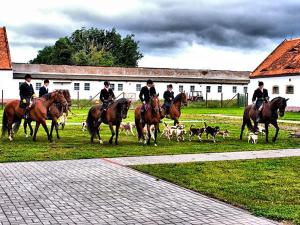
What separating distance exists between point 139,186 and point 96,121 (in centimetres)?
920

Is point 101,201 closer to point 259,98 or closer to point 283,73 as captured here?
point 259,98

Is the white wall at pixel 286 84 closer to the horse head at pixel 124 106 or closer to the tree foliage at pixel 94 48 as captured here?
the horse head at pixel 124 106

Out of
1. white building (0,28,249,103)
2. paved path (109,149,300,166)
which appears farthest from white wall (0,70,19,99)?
paved path (109,149,300,166)

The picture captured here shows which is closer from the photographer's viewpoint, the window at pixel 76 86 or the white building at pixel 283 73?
the white building at pixel 283 73

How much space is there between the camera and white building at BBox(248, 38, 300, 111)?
161 feet

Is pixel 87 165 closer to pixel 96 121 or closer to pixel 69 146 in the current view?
pixel 69 146

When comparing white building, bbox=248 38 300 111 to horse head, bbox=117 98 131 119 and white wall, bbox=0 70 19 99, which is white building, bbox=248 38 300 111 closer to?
white wall, bbox=0 70 19 99

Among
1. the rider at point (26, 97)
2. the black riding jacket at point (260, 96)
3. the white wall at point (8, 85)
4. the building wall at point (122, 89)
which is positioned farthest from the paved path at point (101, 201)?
the building wall at point (122, 89)

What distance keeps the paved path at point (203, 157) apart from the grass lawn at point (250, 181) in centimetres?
77

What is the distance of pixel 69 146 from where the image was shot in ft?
56.3

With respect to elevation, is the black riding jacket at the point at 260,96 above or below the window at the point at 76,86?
below

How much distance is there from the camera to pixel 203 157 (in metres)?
14.5

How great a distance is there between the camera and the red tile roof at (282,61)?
49781 mm

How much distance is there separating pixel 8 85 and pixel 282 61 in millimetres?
32207
